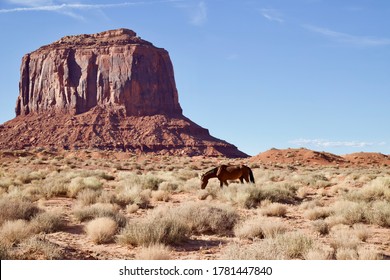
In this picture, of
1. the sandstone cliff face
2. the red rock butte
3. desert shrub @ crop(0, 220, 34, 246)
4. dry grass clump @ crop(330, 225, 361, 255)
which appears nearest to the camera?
dry grass clump @ crop(330, 225, 361, 255)

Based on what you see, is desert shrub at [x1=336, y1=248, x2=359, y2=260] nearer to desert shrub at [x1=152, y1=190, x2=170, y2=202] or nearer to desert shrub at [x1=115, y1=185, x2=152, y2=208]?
desert shrub at [x1=115, y1=185, x2=152, y2=208]

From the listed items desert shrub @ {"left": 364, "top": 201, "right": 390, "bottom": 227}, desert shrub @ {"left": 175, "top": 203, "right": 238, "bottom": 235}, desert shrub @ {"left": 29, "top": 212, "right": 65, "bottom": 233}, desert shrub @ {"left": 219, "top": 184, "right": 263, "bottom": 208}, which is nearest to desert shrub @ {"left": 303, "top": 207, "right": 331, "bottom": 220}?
desert shrub @ {"left": 364, "top": 201, "right": 390, "bottom": 227}

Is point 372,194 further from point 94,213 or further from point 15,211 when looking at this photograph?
point 15,211

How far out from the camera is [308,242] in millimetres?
7488

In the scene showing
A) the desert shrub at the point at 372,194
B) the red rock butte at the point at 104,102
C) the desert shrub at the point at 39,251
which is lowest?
the desert shrub at the point at 39,251

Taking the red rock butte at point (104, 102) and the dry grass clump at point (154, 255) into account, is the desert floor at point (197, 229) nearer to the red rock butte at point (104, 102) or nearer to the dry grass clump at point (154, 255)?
the dry grass clump at point (154, 255)

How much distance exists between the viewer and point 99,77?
107 metres

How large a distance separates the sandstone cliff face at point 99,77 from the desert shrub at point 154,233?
93386 millimetres

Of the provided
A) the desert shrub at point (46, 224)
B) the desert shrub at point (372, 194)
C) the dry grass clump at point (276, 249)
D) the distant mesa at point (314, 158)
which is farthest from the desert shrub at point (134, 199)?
the distant mesa at point (314, 158)

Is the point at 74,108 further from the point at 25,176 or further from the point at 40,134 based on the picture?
the point at 25,176

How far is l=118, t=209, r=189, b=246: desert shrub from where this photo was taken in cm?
796

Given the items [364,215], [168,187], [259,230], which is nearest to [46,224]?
[259,230]

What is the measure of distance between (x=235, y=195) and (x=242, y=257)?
9202mm

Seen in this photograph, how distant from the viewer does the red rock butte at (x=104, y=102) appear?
87000mm
